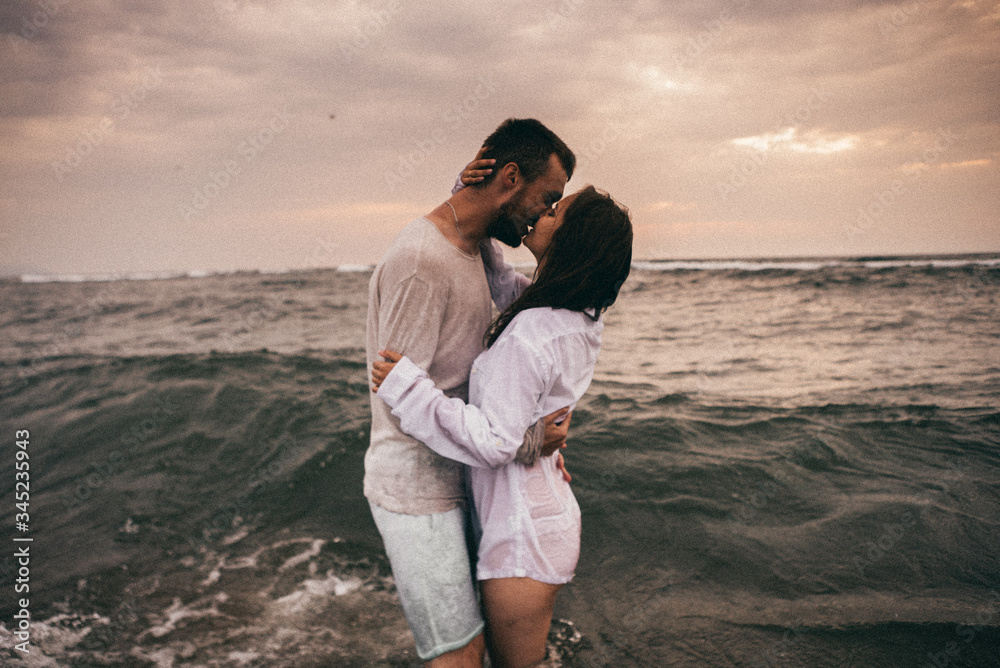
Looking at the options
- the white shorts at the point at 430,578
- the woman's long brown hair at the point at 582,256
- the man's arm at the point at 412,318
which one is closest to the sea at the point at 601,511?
the white shorts at the point at 430,578

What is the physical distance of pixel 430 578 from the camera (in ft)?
7.06

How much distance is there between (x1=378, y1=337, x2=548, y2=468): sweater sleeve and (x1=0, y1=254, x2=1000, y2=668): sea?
93.0 inches

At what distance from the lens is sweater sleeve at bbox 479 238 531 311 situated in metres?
2.66

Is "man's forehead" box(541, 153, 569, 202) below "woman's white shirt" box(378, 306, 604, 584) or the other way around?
the other way around

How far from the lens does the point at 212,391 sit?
8.85 m

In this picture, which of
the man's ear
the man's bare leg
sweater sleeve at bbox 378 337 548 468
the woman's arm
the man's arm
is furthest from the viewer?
the woman's arm

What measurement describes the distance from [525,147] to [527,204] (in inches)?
9.0

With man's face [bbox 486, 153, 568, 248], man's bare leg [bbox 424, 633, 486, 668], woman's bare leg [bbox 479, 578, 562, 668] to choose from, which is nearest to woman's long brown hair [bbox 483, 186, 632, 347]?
man's face [bbox 486, 153, 568, 248]

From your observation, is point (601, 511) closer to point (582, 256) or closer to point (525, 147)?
point (582, 256)

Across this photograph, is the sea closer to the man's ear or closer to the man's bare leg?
the man's bare leg

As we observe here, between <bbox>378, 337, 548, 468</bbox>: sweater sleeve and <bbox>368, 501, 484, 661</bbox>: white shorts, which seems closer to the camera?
<bbox>378, 337, 548, 468</bbox>: sweater sleeve

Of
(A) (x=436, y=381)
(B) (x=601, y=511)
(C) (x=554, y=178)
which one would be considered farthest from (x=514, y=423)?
(B) (x=601, y=511)

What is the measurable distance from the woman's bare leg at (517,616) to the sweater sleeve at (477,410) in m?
0.54

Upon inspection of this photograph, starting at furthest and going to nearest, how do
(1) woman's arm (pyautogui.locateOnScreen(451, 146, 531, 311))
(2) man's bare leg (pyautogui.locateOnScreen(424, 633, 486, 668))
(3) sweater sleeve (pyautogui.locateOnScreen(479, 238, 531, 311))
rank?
(3) sweater sleeve (pyautogui.locateOnScreen(479, 238, 531, 311)) < (1) woman's arm (pyautogui.locateOnScreen(451, 146, 531, 311)) < (2) man's bare leg (pyautogui.locateOnScreen(424, 633, 486, 668))
